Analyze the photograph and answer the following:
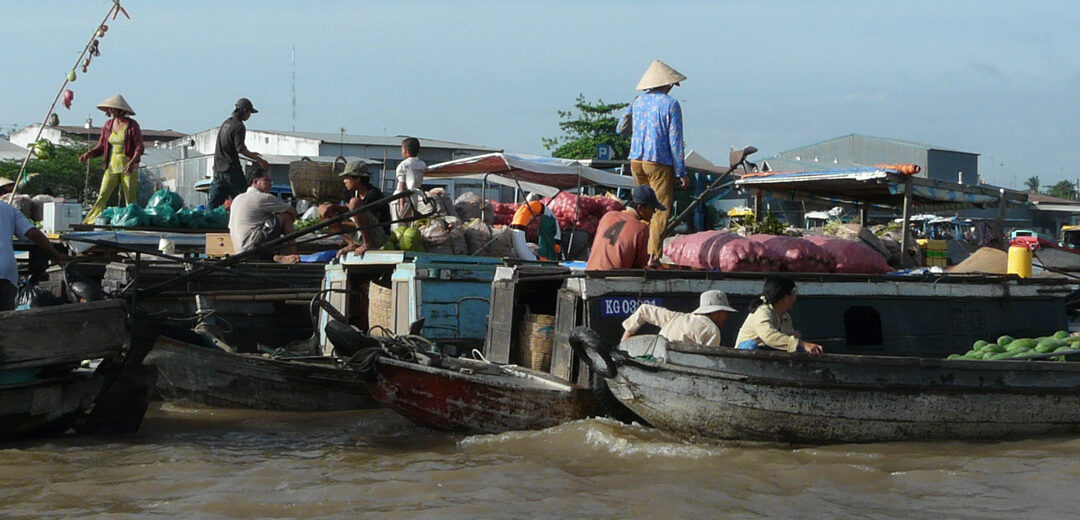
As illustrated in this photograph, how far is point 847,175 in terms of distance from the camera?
10375mm

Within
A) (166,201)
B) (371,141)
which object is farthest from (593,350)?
(371,141)

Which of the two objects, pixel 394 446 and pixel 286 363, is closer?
pixel 394 446

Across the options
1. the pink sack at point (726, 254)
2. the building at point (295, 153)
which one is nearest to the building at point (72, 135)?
the building at point (295, 153)

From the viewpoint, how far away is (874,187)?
35.8 ft

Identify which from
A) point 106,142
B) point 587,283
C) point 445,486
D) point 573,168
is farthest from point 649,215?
point 106,142

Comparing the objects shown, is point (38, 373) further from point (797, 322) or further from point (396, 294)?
point (797, 322)

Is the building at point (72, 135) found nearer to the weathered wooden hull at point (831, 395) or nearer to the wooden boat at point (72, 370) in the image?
the wooden boat at point (72, 370)

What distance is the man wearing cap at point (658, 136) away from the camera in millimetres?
8828

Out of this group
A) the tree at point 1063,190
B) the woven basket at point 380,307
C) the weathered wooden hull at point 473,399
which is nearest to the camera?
the weathered wooden hull at point 473,399

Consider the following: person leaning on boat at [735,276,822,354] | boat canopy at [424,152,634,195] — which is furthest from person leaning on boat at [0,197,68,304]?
boat canopy at [424,152,634,195]

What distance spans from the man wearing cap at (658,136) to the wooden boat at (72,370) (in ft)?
12.9

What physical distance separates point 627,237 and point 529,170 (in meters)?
5.84

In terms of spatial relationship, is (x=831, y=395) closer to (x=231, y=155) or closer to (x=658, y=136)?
(x=658, y=136)

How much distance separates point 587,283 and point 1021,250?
182 inches
